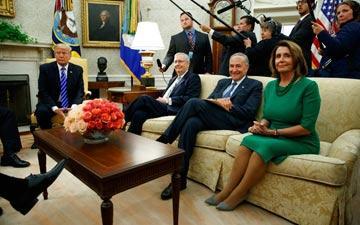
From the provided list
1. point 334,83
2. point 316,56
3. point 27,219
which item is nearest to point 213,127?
point 334,83

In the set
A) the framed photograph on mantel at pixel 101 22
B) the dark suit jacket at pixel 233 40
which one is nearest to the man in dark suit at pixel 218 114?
the dark suit jacket at pixel 233 40

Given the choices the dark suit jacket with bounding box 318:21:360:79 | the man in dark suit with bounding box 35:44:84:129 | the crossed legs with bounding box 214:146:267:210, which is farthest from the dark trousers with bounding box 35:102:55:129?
the dark suit jacket with bounding box 318:21:360:79

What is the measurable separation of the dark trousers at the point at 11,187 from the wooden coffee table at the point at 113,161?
24cm

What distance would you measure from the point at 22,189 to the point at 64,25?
3276 millimetres

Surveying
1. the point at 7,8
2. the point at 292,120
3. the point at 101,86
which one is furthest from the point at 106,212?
the point at 7,8

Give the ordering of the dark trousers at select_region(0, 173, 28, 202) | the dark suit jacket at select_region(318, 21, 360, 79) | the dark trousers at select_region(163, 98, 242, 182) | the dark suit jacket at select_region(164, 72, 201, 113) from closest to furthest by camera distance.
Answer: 1. the dark trousers at select_region(0, 173, 28, 202)
2. the dark suit jacket at select_region(318, 21, 360, 79)
3. the dark trousers at select_region(163, 98, 242, 182)
4. the dark suit jacket at select_region(164, 72, 201, 113)

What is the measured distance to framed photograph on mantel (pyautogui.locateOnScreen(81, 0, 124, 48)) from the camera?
464cm

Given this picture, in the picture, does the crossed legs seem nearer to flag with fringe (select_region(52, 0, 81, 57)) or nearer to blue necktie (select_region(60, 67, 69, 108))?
blue necktie (select_region(60, 67, 69, 108))

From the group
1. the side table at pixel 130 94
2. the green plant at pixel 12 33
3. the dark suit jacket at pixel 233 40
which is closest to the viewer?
the dark suit jacket at pixel 233 40

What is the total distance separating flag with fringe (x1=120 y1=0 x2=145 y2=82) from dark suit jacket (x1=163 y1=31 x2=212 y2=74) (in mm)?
1102

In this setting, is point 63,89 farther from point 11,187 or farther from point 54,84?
point 11,187

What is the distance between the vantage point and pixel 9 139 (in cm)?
273

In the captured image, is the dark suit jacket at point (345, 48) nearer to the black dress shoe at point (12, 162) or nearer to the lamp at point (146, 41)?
the lamp at point (146, 41)

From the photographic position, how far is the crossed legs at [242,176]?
73.4 inches
